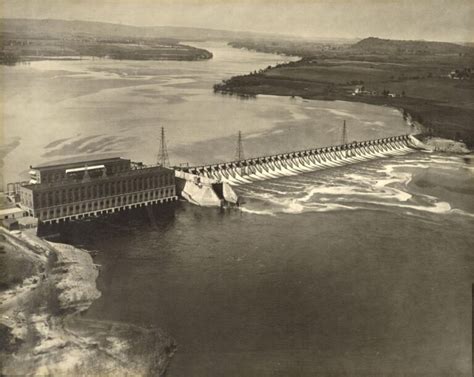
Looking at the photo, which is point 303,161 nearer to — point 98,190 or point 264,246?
point 98,190

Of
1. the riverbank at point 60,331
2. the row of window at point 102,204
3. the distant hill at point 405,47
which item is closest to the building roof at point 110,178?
the row of window at point 102,204

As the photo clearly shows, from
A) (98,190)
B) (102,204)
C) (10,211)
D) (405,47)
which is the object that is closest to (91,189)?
(98,190)

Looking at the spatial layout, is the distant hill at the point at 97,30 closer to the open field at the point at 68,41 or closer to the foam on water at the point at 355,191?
the open field at the point at 68,41

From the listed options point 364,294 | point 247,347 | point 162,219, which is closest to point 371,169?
point 162,219

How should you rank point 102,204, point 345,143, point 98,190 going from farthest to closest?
point 345,143 → point 102,204 → point 98,190

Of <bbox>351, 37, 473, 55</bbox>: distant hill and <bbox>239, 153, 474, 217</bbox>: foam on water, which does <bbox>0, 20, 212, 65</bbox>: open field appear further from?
<bbox>351, 37, 473, 55</bbox>: distant hill

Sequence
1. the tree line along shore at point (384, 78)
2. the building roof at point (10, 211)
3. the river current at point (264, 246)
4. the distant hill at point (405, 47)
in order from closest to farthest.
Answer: the river current at point (264, 246), the building roof at point (10, 211), the distant hill at point (405, 47), the tree line along shore at point (384, 78)
